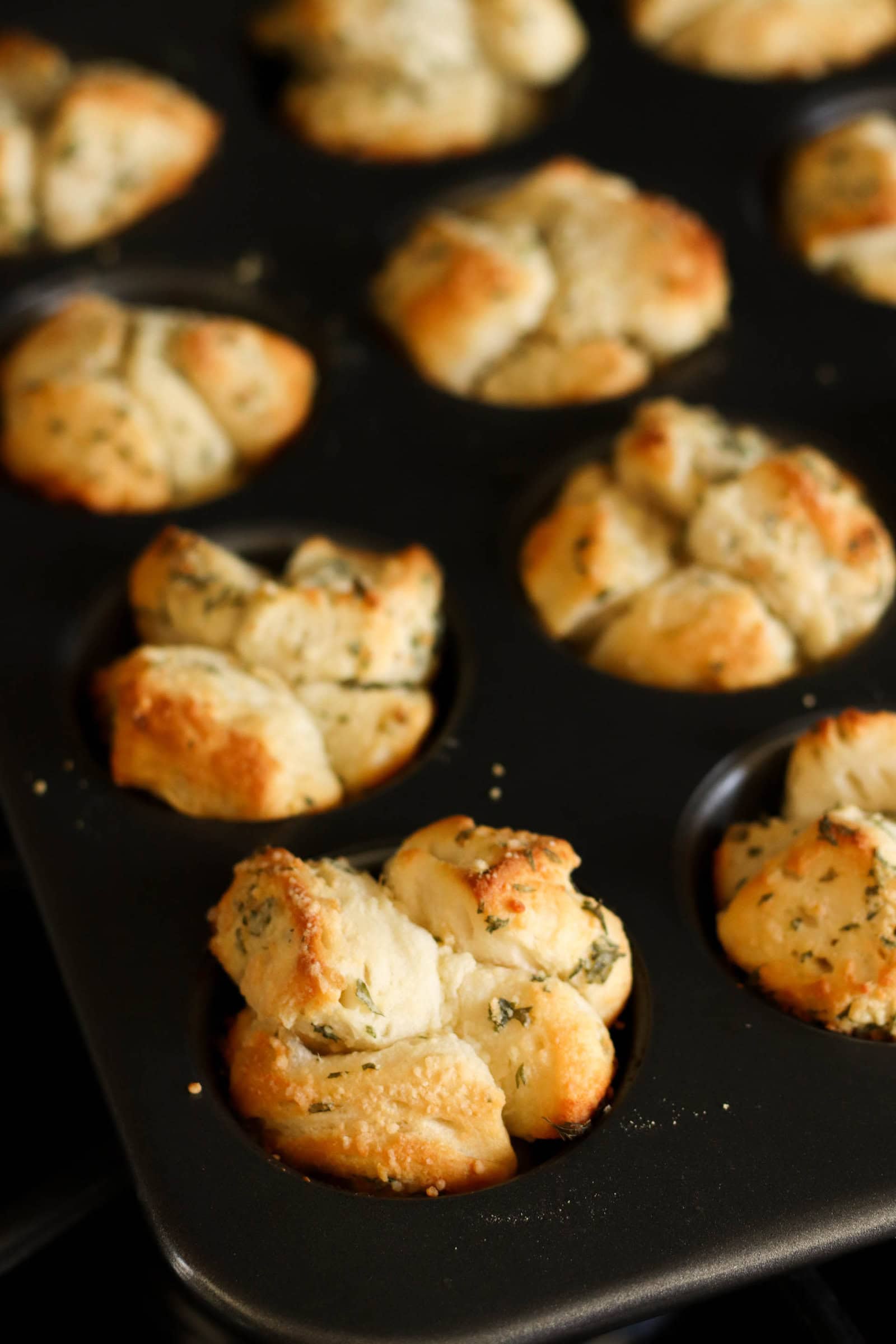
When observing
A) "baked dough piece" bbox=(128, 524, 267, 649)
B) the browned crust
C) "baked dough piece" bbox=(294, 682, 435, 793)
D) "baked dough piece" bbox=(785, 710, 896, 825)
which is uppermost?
"baked dough piece" bbox=(128, 524, 267, 649)

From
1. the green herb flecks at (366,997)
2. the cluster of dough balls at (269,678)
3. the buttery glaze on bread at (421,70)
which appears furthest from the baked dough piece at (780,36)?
the green herb flecks at (366,997)

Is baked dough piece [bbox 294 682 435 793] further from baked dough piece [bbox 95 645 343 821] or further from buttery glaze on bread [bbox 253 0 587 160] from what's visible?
buttery glaze on bread [bbox 253 0 587 160]

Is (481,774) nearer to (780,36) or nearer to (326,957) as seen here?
(326,957)

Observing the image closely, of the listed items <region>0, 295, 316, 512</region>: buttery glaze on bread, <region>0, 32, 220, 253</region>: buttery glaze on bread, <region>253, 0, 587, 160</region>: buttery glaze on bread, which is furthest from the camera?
<region>253, 0, 587, 160</region>: buttery glaze on bread

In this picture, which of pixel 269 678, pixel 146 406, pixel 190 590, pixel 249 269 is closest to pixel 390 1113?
pixel 269 678

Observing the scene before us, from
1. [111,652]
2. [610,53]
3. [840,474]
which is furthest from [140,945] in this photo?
[610,53]

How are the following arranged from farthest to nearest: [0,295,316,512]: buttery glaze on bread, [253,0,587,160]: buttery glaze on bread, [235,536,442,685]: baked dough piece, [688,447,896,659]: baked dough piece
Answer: [253,0,587,160]: buttery glaze on bread, [0,295,316,512]: buttery glaze on bread, [688,447,896,659]: baked dough piece, [235,536,442,685]: baked dough piece

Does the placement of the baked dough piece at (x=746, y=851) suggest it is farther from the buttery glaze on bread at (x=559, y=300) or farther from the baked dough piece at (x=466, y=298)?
the baked dough piece at (x=466, y=298)

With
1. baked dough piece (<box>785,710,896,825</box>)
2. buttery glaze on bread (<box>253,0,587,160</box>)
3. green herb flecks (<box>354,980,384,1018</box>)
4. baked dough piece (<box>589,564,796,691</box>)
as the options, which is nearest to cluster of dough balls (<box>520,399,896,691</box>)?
baked dough piece (<box>589,564,796,691</box>)
